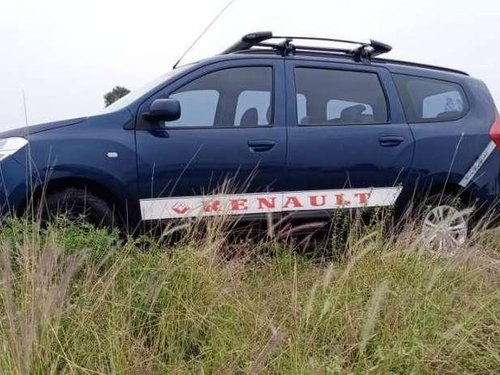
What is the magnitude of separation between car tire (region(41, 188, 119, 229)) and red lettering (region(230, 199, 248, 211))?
805 mm

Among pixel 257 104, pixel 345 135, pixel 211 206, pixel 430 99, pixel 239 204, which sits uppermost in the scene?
pixel 257 104

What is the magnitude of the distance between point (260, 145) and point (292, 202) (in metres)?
0.49

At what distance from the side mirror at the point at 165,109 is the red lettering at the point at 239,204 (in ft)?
2.34

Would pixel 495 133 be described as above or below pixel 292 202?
above

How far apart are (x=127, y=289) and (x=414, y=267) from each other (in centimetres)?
150

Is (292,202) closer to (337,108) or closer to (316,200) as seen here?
(316,200)

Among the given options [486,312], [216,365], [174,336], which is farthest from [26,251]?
[486,312]

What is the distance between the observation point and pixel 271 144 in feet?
15.4

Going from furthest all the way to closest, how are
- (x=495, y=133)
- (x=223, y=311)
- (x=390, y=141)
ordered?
(x=495, y=133), (x=390, y=141), (x=223, y=311)

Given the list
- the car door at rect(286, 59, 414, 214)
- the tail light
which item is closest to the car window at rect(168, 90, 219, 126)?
the car door at rect(286, 59, 414, 214)

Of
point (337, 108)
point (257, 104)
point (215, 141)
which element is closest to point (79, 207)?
point (215, 141)

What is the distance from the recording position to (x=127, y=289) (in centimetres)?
302

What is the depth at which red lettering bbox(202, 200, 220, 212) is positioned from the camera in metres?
3.94

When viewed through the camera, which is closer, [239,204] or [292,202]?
[239,204]
